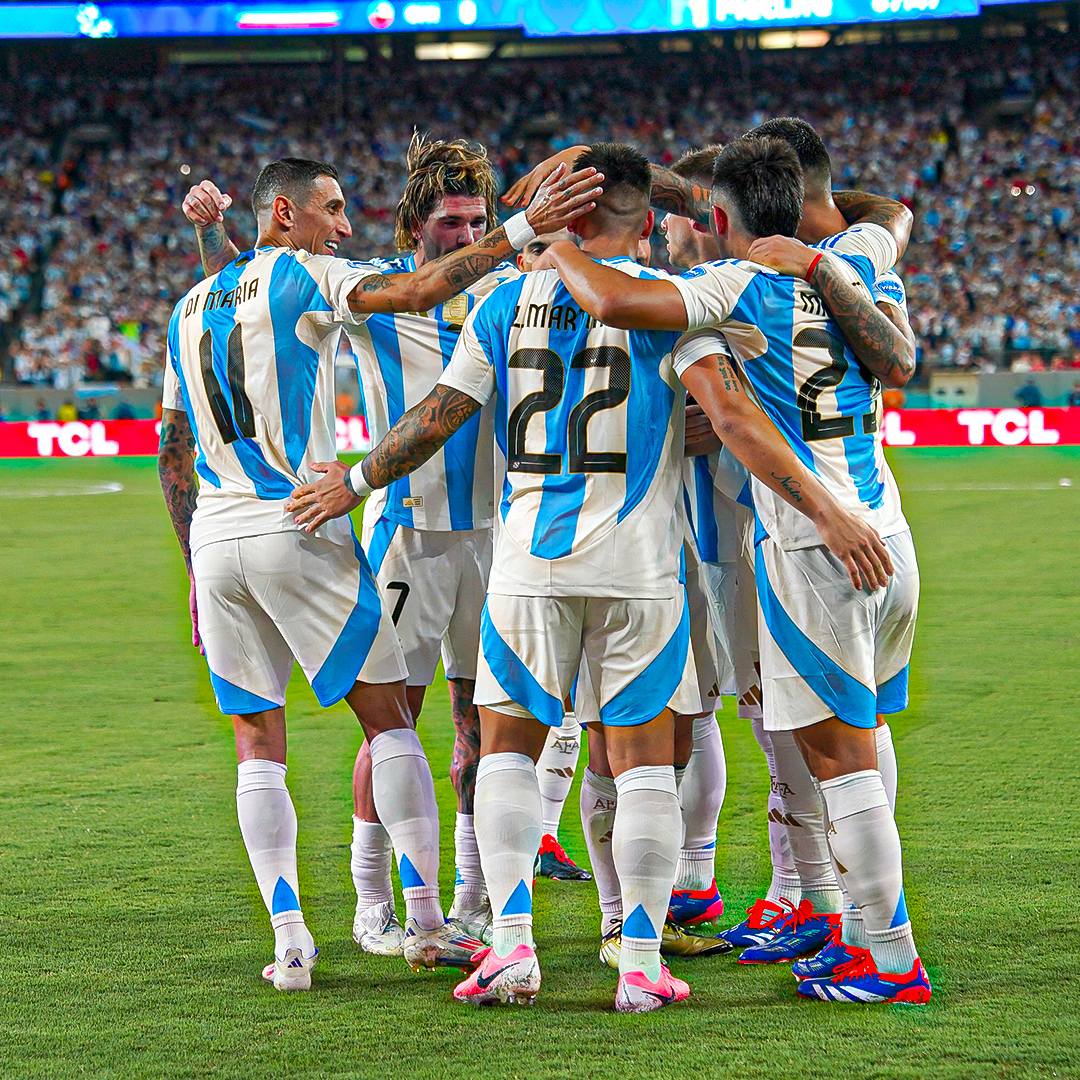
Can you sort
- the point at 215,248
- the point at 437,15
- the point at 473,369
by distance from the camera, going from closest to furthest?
the point at 473,369 → the point at 215,248 → the point at 437,15

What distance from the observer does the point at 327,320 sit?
13.4 feet

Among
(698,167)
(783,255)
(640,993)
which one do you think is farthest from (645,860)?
(698,167)

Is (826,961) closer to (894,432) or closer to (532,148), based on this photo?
(894,432)

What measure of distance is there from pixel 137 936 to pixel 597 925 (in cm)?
139

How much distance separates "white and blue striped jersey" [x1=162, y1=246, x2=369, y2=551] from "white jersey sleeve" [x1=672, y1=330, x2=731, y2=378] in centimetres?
91

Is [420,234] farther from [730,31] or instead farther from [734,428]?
[730,31]

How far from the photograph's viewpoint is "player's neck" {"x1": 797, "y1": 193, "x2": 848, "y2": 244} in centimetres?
423

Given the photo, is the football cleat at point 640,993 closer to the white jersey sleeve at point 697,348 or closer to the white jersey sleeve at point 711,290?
the white jersey sleeve at point 697,348

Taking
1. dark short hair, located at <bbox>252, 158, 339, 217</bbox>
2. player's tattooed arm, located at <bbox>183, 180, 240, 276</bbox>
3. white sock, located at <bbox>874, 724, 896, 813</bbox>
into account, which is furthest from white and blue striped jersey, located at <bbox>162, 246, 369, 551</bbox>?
white sock, located at <bbox>874, 724, 896, 813</bbox>

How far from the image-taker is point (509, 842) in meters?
3.74

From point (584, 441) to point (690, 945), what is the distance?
153 cm

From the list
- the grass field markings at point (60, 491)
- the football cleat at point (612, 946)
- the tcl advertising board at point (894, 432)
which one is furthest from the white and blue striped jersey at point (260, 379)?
the tcl advertising board at point (894, 432)

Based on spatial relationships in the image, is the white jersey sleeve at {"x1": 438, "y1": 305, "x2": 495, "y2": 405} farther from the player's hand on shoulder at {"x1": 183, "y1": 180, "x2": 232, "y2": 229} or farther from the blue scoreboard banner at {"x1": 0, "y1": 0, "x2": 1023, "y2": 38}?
the blue scoreboard banner at {"x1": 0, "y1": 0, "x2": 1023, "y2": 38}

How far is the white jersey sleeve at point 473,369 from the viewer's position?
3.85 m
